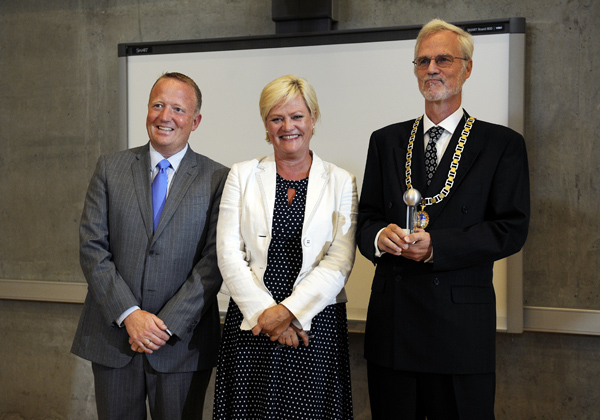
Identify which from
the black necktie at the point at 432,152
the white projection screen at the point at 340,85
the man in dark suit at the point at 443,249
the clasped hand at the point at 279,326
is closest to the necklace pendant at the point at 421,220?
the man in dark suit at the point at 443,249

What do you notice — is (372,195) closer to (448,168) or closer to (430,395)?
(448,168)

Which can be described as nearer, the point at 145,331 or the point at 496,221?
the point at 496,221

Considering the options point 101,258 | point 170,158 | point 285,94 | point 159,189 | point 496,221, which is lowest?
point 101,258

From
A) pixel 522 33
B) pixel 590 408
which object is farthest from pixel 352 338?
pixel 522 33

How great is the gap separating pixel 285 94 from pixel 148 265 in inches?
33.3

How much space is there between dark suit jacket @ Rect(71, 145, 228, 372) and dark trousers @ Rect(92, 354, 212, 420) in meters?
0.04

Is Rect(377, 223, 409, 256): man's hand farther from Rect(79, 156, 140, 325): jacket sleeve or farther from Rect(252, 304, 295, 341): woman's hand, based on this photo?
Rect(79, 156, 140, 325): jacket sleeve

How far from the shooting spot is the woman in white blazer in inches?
89.1

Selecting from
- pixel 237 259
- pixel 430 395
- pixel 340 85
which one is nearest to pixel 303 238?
pixel 237 259

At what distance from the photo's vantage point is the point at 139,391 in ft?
7.98

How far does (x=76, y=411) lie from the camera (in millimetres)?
4141

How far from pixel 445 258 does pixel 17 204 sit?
126 inches

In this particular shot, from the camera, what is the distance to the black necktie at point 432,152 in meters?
2.23

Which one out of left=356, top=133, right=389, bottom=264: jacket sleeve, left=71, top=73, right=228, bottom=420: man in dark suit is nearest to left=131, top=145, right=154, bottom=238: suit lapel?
left=71, top=73, right=228, bottom=420: man in dark suit
